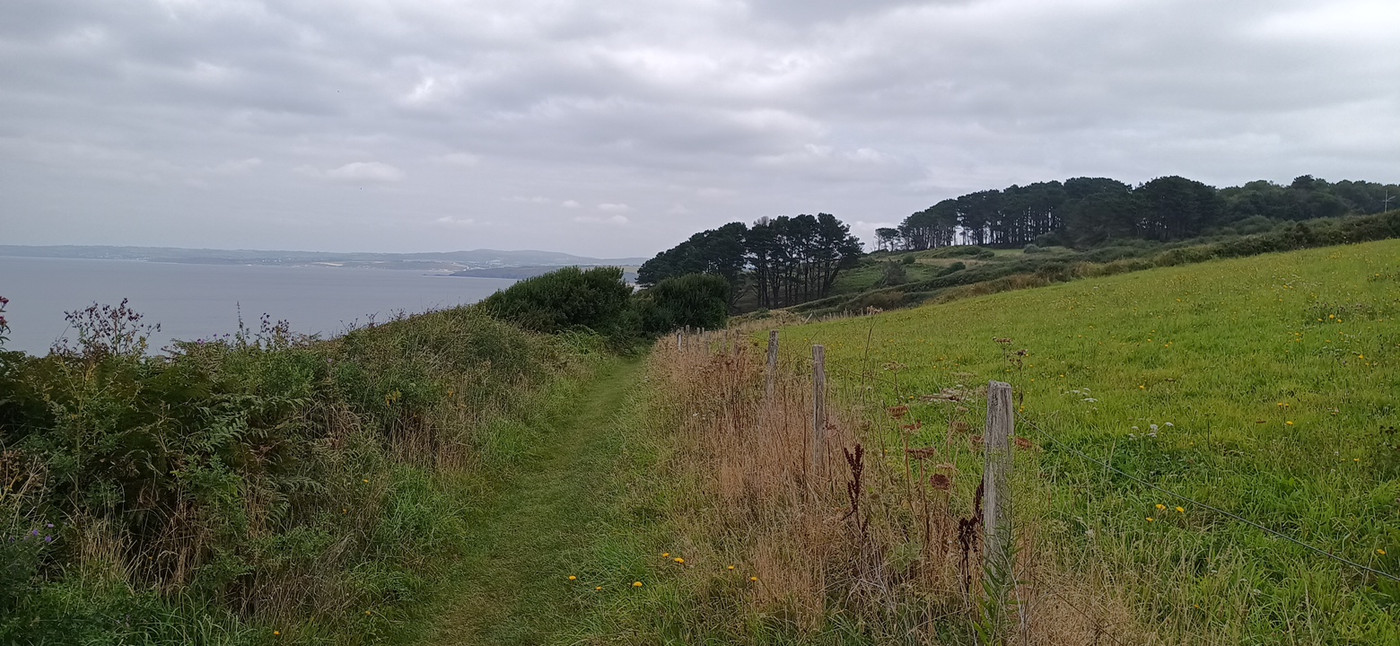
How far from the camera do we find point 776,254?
74562mm

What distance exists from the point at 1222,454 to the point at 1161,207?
8538 centimetres

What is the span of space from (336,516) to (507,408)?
4885mm

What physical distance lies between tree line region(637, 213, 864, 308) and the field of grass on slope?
60.1 metres

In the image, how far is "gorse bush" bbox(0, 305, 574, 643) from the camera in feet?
12.1

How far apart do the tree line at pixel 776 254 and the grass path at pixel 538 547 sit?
206ft

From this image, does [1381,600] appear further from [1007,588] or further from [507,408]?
[507,408]

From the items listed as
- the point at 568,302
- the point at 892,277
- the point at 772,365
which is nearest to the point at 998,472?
the point at 772,365

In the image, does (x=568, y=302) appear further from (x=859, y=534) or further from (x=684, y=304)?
(x=859, y=534)

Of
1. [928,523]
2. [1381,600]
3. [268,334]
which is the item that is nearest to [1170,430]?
[1381,600]

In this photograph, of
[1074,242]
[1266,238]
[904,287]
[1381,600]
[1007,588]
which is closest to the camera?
[1007,588]

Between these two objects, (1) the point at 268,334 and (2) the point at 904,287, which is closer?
(1) the point at 268,334

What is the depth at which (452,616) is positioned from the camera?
15.7 feet

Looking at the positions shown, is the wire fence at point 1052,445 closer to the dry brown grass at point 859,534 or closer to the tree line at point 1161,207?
the dry brown grass at point 859,534

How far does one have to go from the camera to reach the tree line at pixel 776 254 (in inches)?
2857
